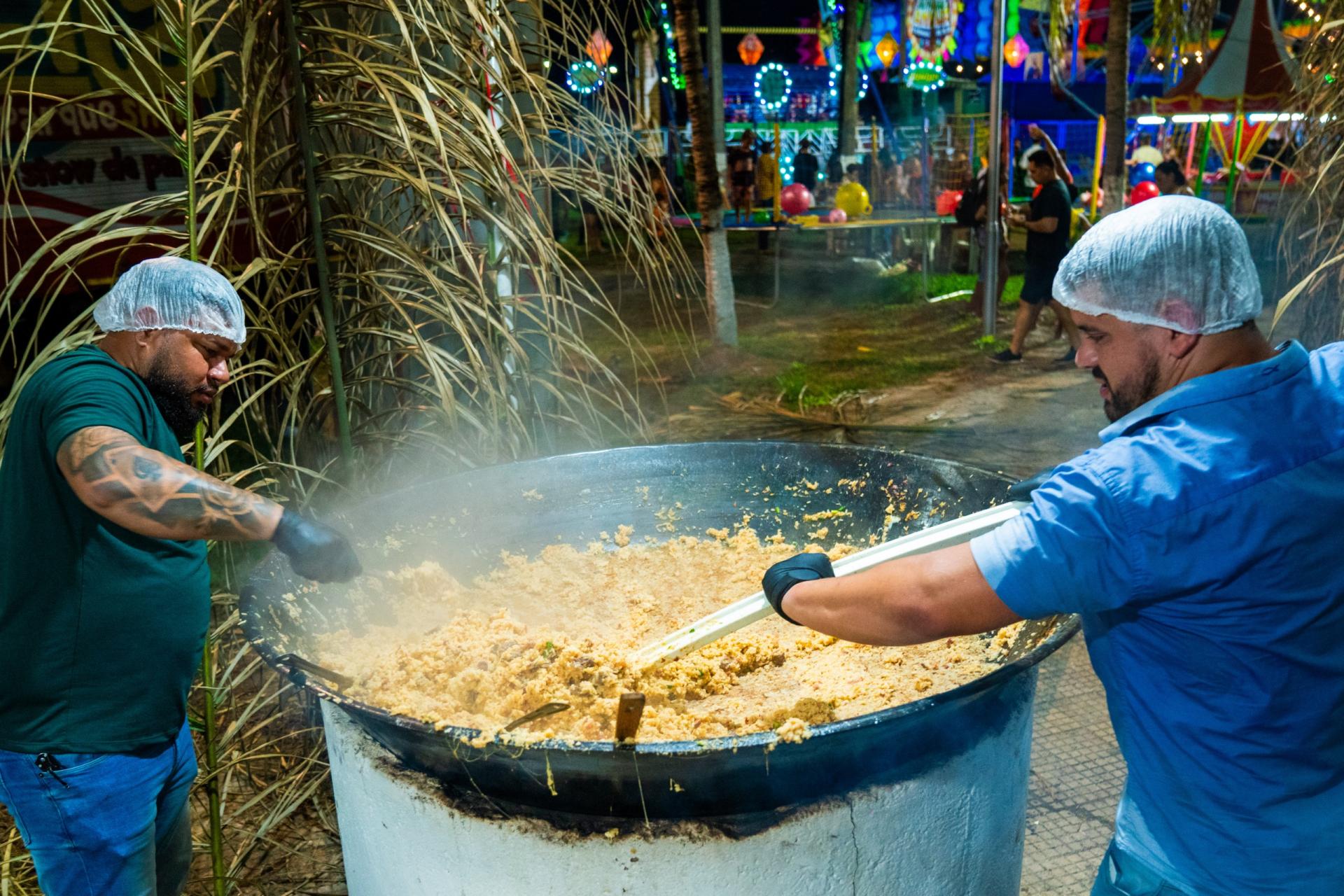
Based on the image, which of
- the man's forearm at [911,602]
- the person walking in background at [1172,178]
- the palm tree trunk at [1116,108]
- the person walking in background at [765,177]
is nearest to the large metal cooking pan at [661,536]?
the man's forearm at [911,602]

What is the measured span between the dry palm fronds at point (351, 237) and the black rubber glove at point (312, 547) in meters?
0.58

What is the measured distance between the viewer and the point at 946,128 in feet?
54.5

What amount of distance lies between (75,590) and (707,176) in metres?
8.31

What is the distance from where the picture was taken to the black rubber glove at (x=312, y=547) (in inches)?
77.3

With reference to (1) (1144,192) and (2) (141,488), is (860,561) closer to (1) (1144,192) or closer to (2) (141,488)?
(2) (141,488)

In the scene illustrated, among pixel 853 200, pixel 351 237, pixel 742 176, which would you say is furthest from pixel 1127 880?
pixel 742 176

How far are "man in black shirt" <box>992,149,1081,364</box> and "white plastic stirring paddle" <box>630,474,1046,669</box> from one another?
777cm

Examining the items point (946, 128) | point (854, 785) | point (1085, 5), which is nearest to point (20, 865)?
point (854, 785)

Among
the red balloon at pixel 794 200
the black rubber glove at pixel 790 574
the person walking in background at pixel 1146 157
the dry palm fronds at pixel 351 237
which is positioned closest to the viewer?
the black rubber glove at pixel 790 574

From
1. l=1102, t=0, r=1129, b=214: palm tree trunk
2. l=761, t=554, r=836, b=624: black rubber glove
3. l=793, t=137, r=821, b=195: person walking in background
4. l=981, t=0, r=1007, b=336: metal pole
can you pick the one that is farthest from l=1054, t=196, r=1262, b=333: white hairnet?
l=793, t=137, r=821, b=195: person walking in background

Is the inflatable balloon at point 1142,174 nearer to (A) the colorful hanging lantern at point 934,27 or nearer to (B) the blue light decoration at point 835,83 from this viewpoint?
(A) the colorful hanging lantern at point 934,27

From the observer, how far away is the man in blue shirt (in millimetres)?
1348

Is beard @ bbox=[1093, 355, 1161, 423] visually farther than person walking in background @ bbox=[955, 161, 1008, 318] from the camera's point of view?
No

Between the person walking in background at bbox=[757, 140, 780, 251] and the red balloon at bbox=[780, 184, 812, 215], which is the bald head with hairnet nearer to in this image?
the red balloon at bbox=[780, 184, 812, 215]
